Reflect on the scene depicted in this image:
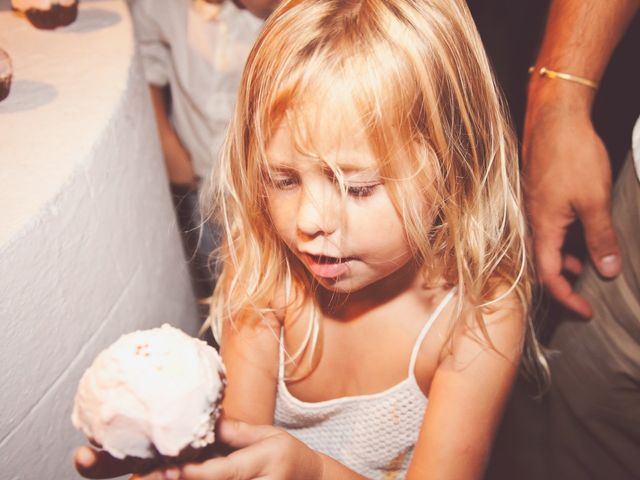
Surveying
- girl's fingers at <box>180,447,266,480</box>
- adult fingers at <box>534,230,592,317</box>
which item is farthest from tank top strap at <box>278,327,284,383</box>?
adult fingers at <box>534,230,592,317</box>

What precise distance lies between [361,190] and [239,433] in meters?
0.39

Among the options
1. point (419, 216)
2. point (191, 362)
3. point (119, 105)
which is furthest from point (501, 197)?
point (119, 105)

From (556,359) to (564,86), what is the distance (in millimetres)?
687

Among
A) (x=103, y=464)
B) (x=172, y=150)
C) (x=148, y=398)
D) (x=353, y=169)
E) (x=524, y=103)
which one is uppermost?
(x=353, y=169)

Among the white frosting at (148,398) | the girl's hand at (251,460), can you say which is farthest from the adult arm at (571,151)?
the white frosting at (148,398)

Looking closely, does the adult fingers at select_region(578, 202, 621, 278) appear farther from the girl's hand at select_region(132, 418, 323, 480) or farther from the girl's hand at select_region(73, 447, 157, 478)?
the girl's hand at select_region(73, 447, 157, 478)

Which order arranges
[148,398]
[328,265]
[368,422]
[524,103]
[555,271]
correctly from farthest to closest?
1. [524,103]
2. [555,271]
3. [368,422]
4. [328,265]
5. [148,398]

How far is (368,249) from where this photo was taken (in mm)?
832

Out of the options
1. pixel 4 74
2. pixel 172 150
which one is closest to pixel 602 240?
pixel 4 74

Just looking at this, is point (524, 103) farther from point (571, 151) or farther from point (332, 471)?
point (332, 471)

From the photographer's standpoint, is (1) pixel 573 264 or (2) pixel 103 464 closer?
(2) pixel 103 464

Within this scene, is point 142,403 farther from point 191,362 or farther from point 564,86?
point 564,86

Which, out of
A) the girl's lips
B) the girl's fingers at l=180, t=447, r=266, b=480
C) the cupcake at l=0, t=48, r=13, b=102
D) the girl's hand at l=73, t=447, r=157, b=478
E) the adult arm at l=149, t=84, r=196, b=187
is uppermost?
the cupcake at l=0, t=48, r=13, b=102

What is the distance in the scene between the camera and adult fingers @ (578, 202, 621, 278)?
44.4 inches
